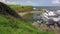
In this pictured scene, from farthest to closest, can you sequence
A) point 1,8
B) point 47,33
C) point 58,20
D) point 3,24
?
1. point 58,20
2. point 1,8
3. point 47,33
4. point 3,24

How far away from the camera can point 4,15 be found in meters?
6.79

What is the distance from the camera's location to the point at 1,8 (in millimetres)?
7066

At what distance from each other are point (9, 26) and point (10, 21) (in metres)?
0.24

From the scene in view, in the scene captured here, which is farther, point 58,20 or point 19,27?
point 58,20

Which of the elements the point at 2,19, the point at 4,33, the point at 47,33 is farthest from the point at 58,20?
the point at 4,33

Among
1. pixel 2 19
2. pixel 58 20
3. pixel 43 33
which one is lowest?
pixel 58 20

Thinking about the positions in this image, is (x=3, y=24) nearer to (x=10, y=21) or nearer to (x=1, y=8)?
(x=10, y=21)

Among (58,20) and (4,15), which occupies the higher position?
(4,15)

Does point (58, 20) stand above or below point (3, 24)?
below

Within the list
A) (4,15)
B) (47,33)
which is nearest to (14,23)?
(4,15)

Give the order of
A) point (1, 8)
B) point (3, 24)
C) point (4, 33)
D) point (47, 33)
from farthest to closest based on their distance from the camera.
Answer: point (1, 8)
point (47, 33)
point (3, 24)
point (4, 33)

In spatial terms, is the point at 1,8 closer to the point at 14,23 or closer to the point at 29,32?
the point at 14,23

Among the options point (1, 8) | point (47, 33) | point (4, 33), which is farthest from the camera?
point (1, 8)

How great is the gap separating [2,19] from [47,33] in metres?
1.40
